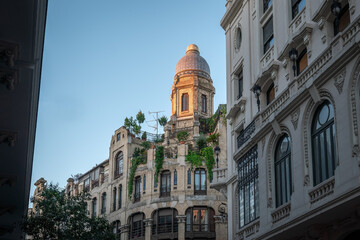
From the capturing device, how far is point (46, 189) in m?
35.1

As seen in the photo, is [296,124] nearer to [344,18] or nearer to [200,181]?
[344,18]

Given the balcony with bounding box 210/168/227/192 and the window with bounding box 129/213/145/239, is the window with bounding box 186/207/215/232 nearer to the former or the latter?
the window with bounding box 129/213/145/239

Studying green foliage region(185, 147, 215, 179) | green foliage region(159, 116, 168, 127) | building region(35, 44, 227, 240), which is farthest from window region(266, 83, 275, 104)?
green foliage region(159, 116, 168, 127)

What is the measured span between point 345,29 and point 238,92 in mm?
13245

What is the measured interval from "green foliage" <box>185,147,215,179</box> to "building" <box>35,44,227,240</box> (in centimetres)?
28

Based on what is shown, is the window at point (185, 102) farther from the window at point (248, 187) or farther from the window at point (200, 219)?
the window at point (248, 187)

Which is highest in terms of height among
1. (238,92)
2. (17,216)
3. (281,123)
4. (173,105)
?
(173,105)

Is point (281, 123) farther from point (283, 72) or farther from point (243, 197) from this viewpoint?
point (243, 197)

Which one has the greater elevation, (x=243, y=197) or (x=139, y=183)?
(x=139, y=183)

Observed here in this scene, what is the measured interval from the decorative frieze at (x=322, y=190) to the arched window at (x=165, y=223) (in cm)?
3202

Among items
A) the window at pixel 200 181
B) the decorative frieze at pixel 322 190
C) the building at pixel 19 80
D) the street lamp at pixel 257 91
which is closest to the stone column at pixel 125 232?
the window at pixel 200 181

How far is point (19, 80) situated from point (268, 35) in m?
14.3

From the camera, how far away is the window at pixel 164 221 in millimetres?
51622

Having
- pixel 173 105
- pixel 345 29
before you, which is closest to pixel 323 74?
pixel 345 29
